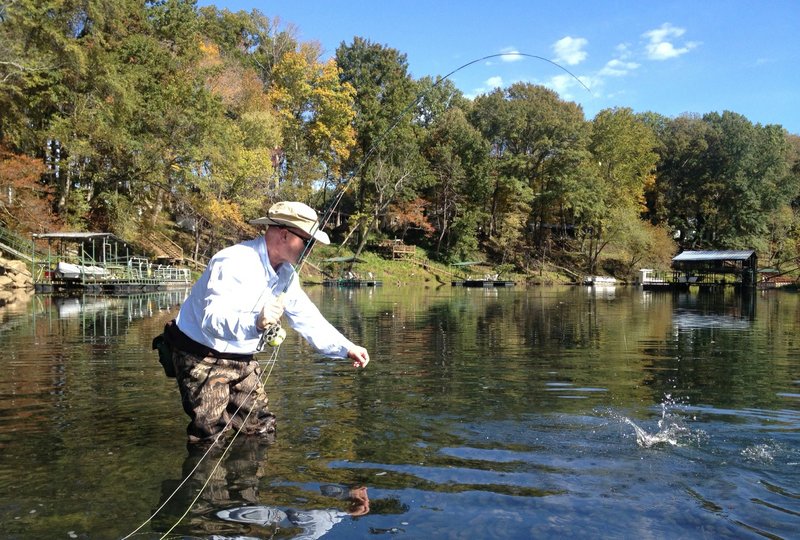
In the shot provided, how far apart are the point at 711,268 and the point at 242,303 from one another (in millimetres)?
65294

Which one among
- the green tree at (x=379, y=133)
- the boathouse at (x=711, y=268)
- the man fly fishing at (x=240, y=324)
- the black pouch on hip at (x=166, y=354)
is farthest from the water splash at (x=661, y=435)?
the boathouse at (x=711, y=268)

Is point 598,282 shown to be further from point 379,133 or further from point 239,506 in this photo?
point 239,506

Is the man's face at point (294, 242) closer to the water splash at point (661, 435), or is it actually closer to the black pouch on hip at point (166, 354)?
the black pouch on hip at point (166, 354)

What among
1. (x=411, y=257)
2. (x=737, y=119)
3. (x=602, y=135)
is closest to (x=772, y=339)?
(x=411, y=257)

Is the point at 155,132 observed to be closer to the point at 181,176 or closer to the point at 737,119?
the point at 181,176

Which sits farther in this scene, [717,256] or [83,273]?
[717,256]

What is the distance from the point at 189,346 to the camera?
541 centimetres

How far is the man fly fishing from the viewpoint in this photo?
489 cm

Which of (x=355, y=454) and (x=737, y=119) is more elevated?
(x=737, y=119)

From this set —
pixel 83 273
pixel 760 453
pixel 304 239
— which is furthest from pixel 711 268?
pixel 304 239

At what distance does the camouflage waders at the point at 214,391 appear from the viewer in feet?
17.8

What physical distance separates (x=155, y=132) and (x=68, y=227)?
8268 mm

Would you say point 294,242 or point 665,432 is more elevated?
point 294,242

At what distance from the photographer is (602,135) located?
7644 cm
